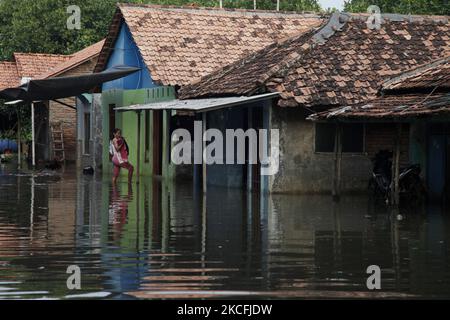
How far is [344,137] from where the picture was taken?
999 inches

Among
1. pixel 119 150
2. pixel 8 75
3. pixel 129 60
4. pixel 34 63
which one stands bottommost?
pixel 119 150

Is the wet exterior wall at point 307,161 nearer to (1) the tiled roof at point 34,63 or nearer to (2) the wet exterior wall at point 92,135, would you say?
(2) the wet exterior wall at point 92,135

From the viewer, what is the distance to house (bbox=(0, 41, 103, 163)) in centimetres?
4228

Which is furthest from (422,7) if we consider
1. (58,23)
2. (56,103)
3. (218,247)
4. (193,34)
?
(218,247)

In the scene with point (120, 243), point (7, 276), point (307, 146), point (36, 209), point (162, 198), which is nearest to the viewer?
point (7, 276)

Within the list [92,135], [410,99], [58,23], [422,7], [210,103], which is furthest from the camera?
[58,23]

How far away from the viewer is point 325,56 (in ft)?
82.9

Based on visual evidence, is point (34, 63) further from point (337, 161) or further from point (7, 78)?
point (337, 161)

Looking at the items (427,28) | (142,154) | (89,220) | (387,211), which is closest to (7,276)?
(89,220)

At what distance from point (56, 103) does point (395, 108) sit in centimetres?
2726

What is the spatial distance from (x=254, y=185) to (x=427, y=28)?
5898 millimetres
